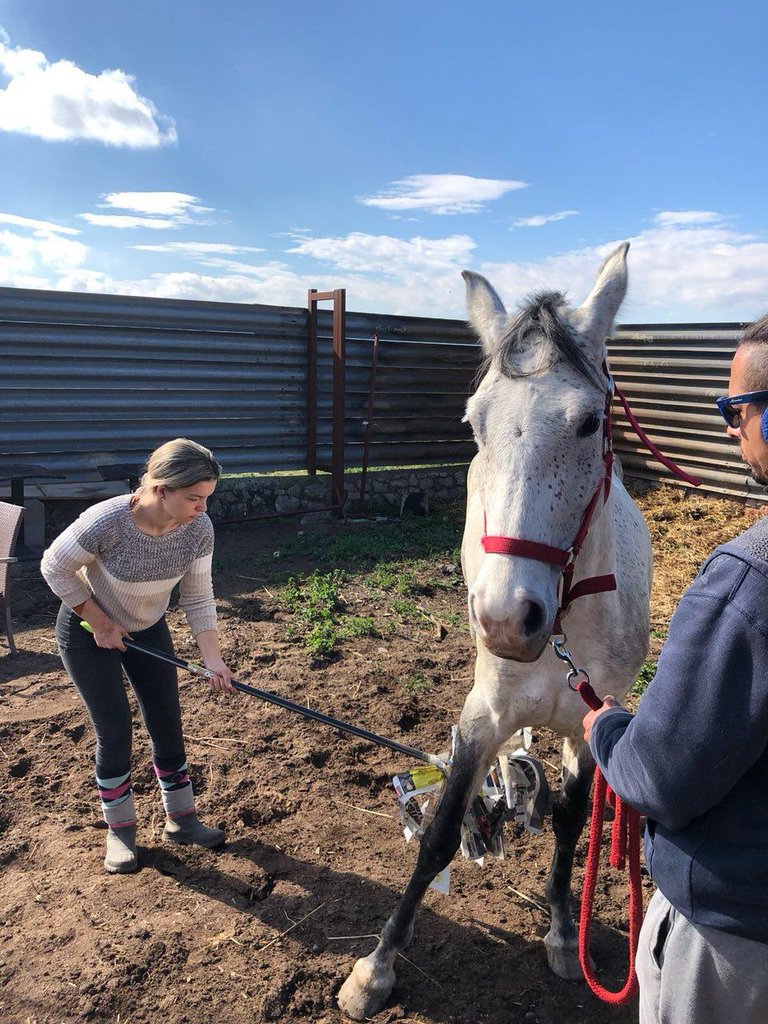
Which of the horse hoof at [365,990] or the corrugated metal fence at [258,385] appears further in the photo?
the corrugated metal fence at [258,385]

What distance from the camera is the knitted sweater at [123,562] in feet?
9.21

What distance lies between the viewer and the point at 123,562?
9.46 ft

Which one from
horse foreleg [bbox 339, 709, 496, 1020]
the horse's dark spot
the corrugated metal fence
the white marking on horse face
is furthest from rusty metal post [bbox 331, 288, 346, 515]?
the white marking on horse face

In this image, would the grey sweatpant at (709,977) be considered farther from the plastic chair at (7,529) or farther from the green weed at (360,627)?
the plastic chair at (7,529)

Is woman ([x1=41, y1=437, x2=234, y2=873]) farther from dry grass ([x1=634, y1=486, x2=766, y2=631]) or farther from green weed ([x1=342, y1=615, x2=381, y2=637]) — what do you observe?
dry grass ([x1=634, y1=486, x2=766, y2=631])

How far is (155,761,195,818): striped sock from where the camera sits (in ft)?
10.4

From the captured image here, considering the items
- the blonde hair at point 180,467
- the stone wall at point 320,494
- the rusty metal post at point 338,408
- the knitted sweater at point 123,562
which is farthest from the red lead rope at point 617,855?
the rusty metal post at point 338,408

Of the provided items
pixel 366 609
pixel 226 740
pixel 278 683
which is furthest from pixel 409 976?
pixel 366 609

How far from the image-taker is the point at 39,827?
127 inches

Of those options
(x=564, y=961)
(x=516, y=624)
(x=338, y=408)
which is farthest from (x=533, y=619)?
(x=338, y=408)

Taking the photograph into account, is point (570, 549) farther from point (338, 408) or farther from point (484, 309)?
point (338, 408)

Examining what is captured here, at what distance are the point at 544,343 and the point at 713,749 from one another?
51.6 inches

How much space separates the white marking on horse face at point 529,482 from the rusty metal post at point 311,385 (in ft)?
23.7

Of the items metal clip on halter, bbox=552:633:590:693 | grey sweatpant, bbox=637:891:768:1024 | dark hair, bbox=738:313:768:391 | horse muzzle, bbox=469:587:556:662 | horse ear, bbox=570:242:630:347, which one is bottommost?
grey sweatpant, bbox=637:891:768:1024
